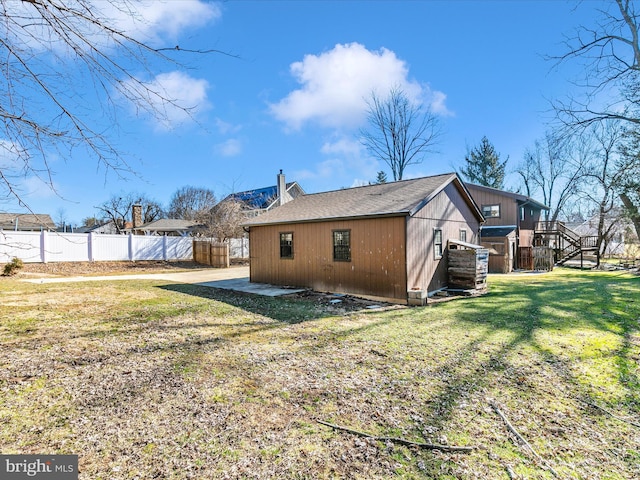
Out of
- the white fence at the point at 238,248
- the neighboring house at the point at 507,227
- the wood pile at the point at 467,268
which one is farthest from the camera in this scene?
the white fence at the point at 238,248

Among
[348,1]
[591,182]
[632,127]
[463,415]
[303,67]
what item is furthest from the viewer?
[591,182]

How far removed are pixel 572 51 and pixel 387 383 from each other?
30.4ft

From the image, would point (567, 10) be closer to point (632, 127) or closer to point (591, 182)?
point (632, 127)

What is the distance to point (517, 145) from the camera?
107 ft

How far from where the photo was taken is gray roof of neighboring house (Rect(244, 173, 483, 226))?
9359 mm

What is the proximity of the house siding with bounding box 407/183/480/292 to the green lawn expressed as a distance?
8.45 ft

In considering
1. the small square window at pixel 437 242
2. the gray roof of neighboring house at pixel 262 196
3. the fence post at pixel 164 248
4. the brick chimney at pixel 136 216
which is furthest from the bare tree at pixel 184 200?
the small square window at pixel 437 242

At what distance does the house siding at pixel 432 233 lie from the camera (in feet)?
30.4

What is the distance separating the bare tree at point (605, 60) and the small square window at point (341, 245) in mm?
6636

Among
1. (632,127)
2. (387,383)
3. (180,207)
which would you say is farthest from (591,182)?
(180,207)

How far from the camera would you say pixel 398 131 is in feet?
85.0

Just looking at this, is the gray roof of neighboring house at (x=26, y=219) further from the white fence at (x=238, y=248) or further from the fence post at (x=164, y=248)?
the white fence at (x=238, y=248)

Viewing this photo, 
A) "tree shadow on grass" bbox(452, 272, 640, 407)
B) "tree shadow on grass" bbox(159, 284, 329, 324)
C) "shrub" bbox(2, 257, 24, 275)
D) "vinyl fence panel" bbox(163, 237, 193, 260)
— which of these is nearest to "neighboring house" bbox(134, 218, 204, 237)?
"vinyl fence panel" bbox(163, 237, 193, 260)

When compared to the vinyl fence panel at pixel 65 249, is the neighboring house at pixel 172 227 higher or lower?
higher
